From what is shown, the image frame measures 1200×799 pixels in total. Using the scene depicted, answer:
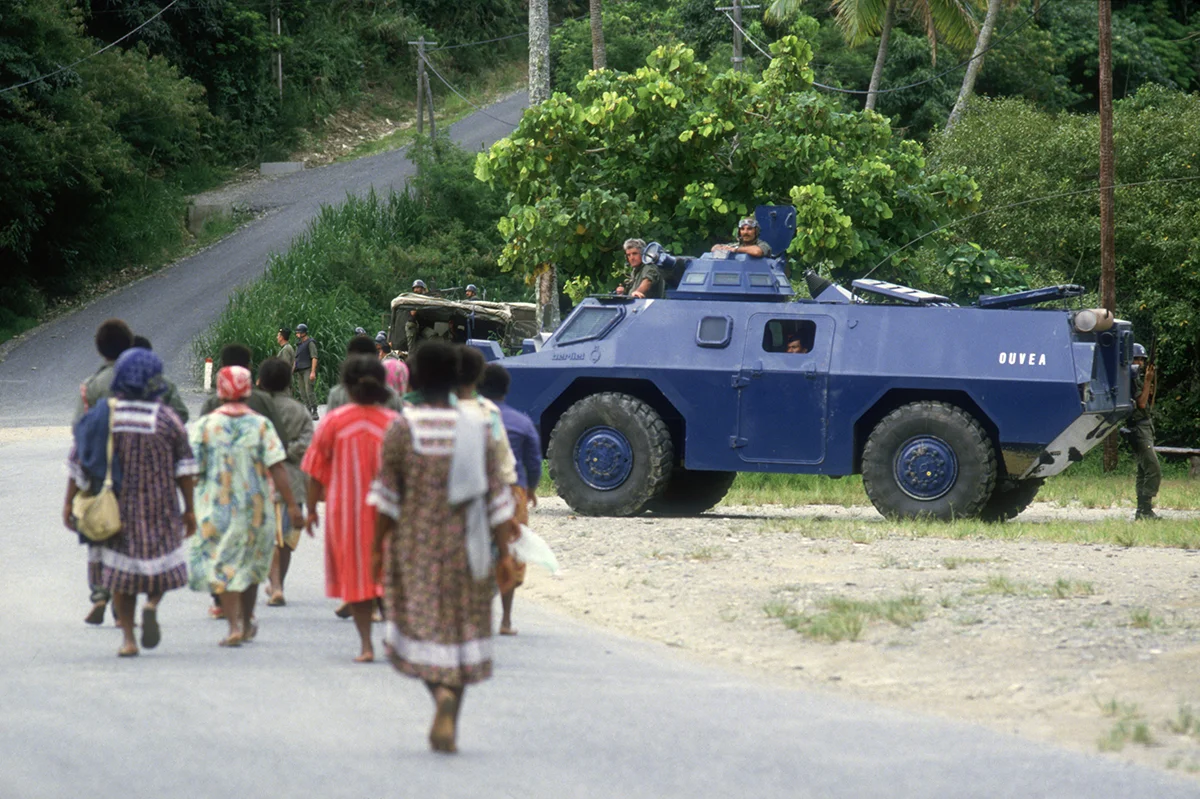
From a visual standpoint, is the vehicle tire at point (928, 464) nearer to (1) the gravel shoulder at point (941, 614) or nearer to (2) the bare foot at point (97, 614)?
(1) the gravel shoulder at point (941, 614)

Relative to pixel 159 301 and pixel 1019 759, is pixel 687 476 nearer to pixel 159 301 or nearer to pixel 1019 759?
pixel 1019 759

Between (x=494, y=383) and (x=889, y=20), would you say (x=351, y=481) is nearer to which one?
(x=494, y=383)

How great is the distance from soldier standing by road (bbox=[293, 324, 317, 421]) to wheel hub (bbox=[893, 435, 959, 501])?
14.8m

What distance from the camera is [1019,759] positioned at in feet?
22.9

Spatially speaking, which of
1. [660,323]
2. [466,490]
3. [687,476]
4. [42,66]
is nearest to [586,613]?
[466,490]

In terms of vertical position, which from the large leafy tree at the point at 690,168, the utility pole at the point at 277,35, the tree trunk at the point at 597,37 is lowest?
the large leafy tree at the point at 690,168

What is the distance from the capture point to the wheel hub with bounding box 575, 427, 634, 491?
16.5 m

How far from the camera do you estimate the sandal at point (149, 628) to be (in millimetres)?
8891

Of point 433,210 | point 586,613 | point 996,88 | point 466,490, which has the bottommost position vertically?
point 586,613

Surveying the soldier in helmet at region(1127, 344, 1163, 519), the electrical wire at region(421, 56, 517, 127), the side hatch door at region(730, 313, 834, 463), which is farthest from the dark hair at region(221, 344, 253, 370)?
the electrical wire at region(421, 56, 517, 127)

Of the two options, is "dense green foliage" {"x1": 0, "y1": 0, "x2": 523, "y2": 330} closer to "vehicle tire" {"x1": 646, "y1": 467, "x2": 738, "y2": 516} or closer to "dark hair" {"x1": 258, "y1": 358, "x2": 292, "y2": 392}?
"vehicle tire" {"x1": 646, "y1": 467, "x2": 738, "y2": 516}

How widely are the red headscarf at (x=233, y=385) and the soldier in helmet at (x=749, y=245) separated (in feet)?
27.5

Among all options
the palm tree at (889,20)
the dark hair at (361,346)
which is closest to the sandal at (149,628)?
the dark hair at (361,346)

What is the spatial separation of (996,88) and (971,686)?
120 feet
